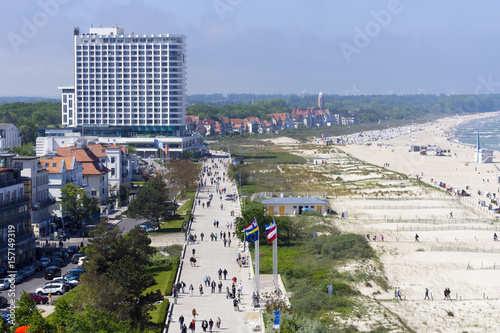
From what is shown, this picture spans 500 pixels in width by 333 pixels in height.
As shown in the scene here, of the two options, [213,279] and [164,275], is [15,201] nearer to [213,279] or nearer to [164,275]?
[164,275]

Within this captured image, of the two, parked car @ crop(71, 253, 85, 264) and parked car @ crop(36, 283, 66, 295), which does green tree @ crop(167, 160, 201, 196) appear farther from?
parked car @ crop(36, 283, 66, 295)

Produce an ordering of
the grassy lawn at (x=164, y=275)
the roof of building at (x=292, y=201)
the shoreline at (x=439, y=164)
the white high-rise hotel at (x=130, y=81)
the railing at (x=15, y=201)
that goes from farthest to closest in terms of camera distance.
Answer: the white high-rise hotel at (x=130, y=81), the shoreline at (x=439, y=164), the roof of building at (x=292, y=201), the railing at (x=15, y=201), the grassy lawn at (x=164, y=275)

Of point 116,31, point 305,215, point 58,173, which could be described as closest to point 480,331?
point 305,215

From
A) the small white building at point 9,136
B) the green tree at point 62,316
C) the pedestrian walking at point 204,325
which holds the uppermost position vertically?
the small white building at point 9,136

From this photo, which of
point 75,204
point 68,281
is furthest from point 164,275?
point 75,204

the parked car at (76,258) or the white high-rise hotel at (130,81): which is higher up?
the white high-rise hotel at (130,81)

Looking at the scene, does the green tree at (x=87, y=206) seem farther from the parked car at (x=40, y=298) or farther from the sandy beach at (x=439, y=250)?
the sandy beach at (x=439, y=250)

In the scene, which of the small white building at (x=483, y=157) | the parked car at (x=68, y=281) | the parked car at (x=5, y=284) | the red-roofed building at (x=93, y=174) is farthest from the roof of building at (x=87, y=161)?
the small white building at (x=483, y=157)
